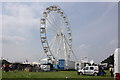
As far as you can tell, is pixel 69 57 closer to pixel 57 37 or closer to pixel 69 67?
pixel 69 67

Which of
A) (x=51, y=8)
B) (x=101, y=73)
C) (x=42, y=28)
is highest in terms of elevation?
(x=51, y=8)

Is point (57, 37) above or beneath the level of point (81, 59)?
above

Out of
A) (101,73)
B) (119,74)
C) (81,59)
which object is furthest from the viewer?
(81,59)

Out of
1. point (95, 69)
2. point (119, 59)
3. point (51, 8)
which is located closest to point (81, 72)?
point (95, 69)

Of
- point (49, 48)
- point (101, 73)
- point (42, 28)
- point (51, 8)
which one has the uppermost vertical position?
point (51, 8)

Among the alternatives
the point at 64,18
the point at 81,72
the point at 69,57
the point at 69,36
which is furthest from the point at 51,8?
the point at 81,72

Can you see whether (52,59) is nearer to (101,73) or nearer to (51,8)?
(51,8)

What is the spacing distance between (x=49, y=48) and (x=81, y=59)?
Answer: 68.0 feet

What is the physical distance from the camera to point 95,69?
34.1 meters

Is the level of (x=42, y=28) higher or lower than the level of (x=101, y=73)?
higher

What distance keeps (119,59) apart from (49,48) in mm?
38276

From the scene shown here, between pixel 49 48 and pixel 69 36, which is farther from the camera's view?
pixel 69 36

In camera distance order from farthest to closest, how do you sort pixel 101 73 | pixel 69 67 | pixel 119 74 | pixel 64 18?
pixel 69 67 < pixel 64 18 < pixel 101 73 < pixel 119 74

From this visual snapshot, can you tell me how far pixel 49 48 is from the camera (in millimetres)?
49594
